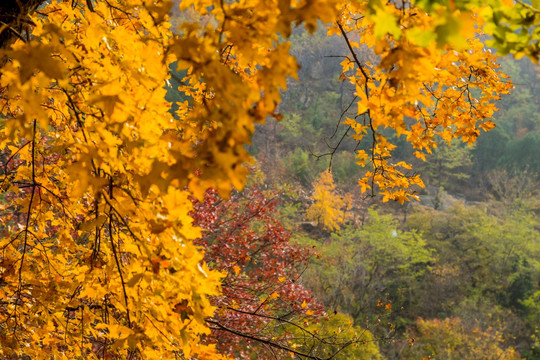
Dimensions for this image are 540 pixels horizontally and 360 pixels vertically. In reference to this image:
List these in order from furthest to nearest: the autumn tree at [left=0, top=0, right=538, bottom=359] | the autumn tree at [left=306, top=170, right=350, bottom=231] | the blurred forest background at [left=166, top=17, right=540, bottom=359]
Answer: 1. the autumn tree at [left=306, top=170, right=350, bottom=231]
2. the blurred forest background at [left=166, top=17, right=540, bottom=359]
3. the autumn tree at [left=0, top=0, right=538, bottom=359]

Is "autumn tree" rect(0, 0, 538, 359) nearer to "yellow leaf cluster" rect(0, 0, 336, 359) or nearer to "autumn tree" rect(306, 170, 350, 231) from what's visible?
"yellow leaf cluster" rect(0, 0, 336, 359)

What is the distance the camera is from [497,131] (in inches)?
942

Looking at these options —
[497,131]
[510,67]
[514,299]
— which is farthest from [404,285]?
[510,67]

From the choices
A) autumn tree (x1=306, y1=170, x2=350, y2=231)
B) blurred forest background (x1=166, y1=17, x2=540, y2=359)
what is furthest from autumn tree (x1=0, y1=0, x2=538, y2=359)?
autumn tree (x1=306, y1=170, x2=350, y2=231)

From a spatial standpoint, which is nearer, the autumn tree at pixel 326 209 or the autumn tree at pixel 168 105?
the autumn tree at pixel 168 105

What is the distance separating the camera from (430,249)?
13.5m

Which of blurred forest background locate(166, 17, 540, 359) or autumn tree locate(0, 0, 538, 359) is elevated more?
blurred forest background locate(166, 17, 540, 359)

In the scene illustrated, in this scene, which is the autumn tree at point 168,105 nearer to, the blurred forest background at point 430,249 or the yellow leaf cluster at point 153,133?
the yellow leaf cluster at point 153,133

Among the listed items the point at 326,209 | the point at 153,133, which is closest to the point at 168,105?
the point at 153,133

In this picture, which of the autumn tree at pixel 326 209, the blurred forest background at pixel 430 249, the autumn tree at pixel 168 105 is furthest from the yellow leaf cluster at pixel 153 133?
the autumn tree at pixel 326 209

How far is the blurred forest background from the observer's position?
1032 centimetres

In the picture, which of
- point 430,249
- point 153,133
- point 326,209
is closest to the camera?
point 153,133

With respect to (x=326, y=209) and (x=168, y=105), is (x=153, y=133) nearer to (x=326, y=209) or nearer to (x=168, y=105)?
(x=168, y=105)

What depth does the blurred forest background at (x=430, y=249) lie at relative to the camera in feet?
33.9
